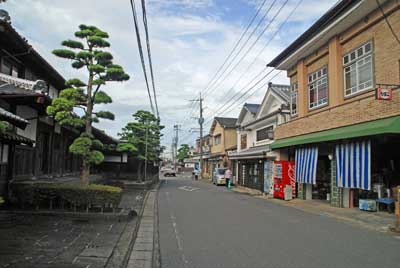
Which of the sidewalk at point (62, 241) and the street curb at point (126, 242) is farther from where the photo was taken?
the street curb at point (126, 242)

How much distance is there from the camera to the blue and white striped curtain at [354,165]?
1423cm

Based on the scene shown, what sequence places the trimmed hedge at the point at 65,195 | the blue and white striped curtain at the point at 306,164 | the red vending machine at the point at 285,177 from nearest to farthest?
the trimmed hedge at the point at 65,195
the blue and white striped curtain at the point at 306,164
the red vending machine at the point at 285,177

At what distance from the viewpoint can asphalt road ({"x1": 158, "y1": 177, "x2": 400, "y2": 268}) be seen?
23.2 ft

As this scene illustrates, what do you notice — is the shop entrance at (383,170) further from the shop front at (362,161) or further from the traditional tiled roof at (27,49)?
the traditional tiled roof at (27,49)

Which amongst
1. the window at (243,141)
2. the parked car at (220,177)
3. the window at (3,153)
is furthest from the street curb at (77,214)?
the parked car at (220,177)

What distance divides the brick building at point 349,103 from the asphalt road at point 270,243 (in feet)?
12.4

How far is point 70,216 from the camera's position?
11.2 metres

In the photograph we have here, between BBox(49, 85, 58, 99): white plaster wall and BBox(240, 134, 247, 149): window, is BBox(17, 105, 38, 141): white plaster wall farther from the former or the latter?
BBox(240, 134, 247, 149): window

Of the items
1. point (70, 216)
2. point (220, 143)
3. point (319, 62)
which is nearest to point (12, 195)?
point (70, 216)

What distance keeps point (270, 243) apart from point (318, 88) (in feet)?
44.3

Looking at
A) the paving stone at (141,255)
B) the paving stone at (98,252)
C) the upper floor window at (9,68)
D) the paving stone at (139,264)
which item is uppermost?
the upper floor window at (9,68)

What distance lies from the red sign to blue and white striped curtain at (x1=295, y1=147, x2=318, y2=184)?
6303mm

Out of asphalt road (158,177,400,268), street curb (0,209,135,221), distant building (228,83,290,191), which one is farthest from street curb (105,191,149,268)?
distant building (228,83,290,191)

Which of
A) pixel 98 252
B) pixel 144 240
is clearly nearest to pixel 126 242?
pixel 144 240
